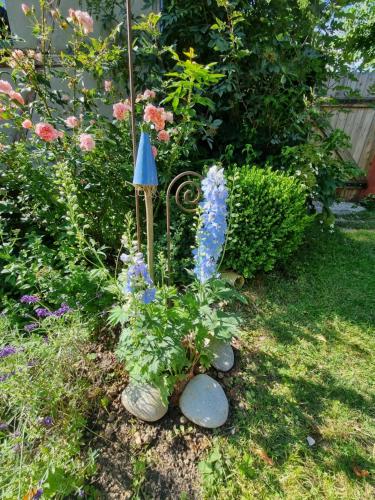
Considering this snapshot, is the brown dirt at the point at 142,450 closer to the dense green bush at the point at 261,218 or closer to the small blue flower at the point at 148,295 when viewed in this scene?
the small blue flower at the point at 148,295

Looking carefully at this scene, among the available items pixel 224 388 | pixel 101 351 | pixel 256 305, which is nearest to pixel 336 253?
pixel 256 305

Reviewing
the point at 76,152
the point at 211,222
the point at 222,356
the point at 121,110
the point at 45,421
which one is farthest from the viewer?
the point at 76,152

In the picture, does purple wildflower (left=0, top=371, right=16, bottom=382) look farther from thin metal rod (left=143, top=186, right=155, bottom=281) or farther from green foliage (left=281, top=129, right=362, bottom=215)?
green foliage (left=281, top=129, right=362, bottom=215)

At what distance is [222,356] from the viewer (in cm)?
184

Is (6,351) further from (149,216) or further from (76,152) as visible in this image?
(76,152)

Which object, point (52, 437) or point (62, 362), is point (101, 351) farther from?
point (52, 437)

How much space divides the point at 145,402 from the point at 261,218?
66.2 inches

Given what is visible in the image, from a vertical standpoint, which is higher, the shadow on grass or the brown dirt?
the shadow on grass

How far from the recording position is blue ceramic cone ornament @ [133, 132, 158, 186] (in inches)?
44.8

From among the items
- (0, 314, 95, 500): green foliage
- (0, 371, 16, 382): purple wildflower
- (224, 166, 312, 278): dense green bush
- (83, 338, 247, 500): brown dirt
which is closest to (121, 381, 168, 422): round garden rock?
(83, 338, 247, 500): brown dirt

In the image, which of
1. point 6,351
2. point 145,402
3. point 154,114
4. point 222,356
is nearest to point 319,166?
point 154,114

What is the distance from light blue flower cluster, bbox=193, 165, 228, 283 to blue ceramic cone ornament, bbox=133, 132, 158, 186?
0.98 feet

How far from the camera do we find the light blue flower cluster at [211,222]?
132 centimetres

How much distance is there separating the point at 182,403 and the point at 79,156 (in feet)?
6.46
